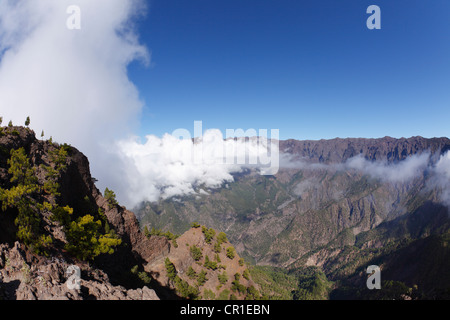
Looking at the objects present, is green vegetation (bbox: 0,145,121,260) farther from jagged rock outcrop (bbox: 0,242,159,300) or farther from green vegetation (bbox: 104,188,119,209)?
green vegetation (bbox: 104,188,119,209)

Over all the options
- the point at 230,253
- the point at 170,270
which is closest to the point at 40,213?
the point at 170,270

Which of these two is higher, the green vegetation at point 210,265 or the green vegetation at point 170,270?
the green vegetation at point 170,270

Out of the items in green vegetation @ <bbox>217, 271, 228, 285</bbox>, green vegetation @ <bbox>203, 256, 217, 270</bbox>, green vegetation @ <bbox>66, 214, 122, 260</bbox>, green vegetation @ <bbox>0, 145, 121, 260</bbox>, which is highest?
green vegetation @ <bbox>0, 145, 121, 260</bbox>

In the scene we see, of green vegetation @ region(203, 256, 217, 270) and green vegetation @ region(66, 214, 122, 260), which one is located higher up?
green vegetation @ region(66, 214, 122, 260)

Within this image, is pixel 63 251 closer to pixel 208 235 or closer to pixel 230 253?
pixel 208 235

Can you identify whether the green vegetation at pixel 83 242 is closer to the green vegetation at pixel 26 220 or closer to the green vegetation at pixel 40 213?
the green vegetation at pixel 40 213

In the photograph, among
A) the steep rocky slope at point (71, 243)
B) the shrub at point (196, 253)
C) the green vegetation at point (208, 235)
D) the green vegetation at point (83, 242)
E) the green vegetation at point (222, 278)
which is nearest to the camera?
the steep rocky slope at point (71, 243)

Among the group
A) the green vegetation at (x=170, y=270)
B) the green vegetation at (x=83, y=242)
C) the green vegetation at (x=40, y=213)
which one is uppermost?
the green vegetation at (x=40, y=213)

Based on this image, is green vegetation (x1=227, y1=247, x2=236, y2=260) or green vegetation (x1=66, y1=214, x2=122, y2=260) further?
green vegetation (x1=227, y1=247, x2=236, y2=260)

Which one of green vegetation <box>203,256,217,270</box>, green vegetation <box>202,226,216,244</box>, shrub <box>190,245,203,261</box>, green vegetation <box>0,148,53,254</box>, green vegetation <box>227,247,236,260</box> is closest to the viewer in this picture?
green vegetation <box>0,148,53,254</box>

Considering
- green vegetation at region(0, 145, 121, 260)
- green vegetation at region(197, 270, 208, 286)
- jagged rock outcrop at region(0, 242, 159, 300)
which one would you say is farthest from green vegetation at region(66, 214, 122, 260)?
green vegetation at region(197, 270, 208, 286)

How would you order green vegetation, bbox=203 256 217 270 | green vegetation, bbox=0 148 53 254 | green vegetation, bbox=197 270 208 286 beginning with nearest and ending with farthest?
green vegetation, bbox=0 148 53 254
green vegetation, bbox=197 270 208 286
green vegetation, bbox=203 256 217 270

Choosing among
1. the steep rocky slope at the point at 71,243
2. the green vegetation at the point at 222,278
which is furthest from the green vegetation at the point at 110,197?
the green vegetation at the point at 222,278

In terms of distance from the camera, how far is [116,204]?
78.6m
